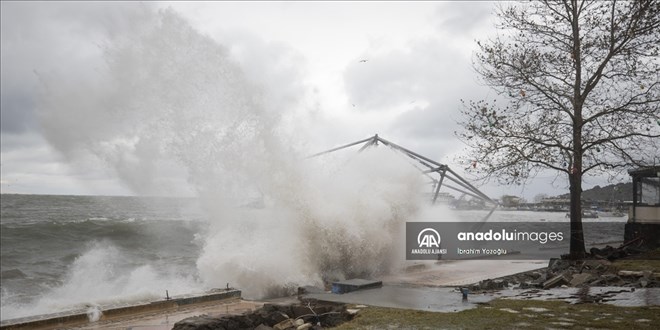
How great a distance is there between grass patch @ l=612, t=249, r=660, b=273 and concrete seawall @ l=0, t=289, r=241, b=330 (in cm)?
1057

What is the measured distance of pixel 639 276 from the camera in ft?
41.4

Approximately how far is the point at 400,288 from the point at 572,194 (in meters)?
6.96

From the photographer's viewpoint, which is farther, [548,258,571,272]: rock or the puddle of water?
[548,258,571,272]: rock

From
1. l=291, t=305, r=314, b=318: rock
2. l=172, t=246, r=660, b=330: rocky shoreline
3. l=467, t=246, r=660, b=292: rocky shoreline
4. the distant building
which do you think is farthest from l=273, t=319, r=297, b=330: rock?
the distant building

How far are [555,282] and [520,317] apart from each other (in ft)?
14.3

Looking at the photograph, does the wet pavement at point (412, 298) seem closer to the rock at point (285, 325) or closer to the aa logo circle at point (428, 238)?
the rock at point (285, 325)

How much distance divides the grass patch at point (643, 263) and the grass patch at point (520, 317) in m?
5.65

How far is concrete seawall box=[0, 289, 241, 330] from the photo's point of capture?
9.49 metres

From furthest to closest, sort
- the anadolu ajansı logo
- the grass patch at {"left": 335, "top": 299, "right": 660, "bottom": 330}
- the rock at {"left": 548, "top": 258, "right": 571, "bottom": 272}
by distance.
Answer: the anadolu ajansı logo → the rock at {"left": 548, "top": 258, "right": 571, "bottom": 272} → the grass patch at {"left": 335, "top": 299, "right": 660, "bottom": 330}

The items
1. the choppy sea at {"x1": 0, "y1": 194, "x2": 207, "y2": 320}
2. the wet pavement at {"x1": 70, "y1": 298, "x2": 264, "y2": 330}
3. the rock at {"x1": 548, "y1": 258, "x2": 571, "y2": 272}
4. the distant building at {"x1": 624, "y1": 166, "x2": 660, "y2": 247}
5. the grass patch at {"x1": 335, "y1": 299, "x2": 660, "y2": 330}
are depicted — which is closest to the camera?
the grass patch at {"x1": 335, "y1": 299, "x2": 660, "y2": 330}

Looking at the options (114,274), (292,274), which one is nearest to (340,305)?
(292,274)

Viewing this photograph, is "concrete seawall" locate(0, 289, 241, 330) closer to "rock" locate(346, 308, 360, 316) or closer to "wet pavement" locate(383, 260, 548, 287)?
"rock" locate(346, 308, 360, 316)

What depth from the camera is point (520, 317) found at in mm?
8742

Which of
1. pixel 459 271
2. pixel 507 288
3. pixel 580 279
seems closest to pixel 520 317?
pixel 507 288
